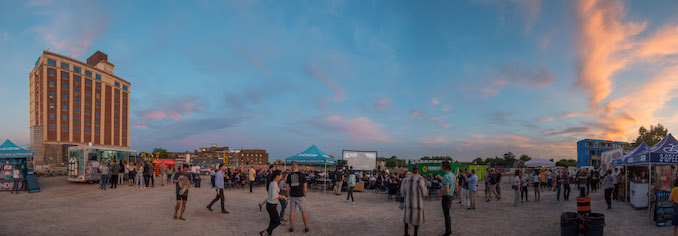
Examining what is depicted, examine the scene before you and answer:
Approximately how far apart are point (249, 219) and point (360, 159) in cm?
2149

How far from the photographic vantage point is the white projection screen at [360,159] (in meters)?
30.8

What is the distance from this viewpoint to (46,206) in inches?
457

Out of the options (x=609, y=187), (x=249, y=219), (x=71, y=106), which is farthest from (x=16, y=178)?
(x=71, y=106)

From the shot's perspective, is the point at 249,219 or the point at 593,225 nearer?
the point at 593,225

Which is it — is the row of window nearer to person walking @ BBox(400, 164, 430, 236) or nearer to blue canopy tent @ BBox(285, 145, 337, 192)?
blue canopy tent @ BBox(285, 145, 337, 192)

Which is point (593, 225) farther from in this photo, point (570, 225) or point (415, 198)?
point (415, 198)

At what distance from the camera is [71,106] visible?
61938mm

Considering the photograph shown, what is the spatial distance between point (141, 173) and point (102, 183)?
74.9 inches

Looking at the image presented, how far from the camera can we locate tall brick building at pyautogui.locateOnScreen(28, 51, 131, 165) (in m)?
57.7

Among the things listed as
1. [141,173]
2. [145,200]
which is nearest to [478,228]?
[145,200]

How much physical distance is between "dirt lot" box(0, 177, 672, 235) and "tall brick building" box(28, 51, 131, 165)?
58155mm

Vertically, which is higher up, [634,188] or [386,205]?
[634,188]

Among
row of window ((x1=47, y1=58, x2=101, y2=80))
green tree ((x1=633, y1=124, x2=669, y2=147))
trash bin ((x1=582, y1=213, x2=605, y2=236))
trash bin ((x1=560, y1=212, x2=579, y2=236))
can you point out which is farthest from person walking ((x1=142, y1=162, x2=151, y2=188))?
green tree ((x1=633, y1=124, x2=669, y2=147))

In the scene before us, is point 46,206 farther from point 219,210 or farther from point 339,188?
point 339,188
